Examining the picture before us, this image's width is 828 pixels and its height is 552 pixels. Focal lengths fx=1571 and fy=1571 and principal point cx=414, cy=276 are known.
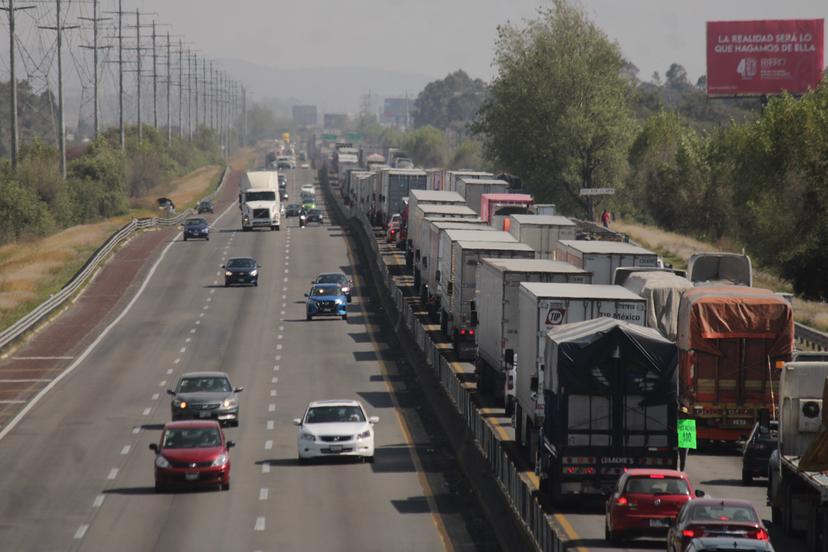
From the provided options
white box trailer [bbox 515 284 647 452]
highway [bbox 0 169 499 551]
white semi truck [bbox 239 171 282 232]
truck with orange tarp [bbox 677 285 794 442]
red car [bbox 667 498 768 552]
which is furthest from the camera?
white semi truck [bbox 239 171 282 232]

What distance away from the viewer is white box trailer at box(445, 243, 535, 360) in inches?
1934

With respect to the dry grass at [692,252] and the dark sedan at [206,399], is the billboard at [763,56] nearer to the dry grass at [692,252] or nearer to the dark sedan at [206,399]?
the dry grass at [692,252]

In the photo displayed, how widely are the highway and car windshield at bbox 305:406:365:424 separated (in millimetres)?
1064

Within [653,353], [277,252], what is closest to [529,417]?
[653,353]

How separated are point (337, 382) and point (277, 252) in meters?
44.0

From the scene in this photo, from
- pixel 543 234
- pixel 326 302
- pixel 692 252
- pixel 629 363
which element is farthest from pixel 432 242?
pixel 692 252

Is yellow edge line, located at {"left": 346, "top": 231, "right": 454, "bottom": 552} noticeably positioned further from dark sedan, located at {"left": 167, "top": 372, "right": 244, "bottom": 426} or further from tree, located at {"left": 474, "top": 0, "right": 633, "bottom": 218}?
tree, located at {"left": 474, "top": 0, "right": 633, "bottom": 218}

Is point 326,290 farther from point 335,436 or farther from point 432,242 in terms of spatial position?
point 335,436

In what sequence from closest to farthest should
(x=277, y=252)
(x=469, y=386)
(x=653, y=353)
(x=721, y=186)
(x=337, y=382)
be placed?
(x=653, y=353) → (x=469, y=386) → (x=337, y=382) → (x=277, y=252) → (x=721, y=186)

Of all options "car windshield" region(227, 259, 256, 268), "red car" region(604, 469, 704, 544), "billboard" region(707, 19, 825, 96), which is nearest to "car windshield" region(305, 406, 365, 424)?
"red car" region(604, 469, 704, 544)

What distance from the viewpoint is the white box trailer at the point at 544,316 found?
108 ft

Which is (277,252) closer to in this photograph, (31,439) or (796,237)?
(796,237)

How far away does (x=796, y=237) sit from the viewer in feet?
236

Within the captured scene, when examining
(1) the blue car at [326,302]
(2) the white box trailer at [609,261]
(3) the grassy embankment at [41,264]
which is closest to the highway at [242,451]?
(1) the blue car at [326,302]
